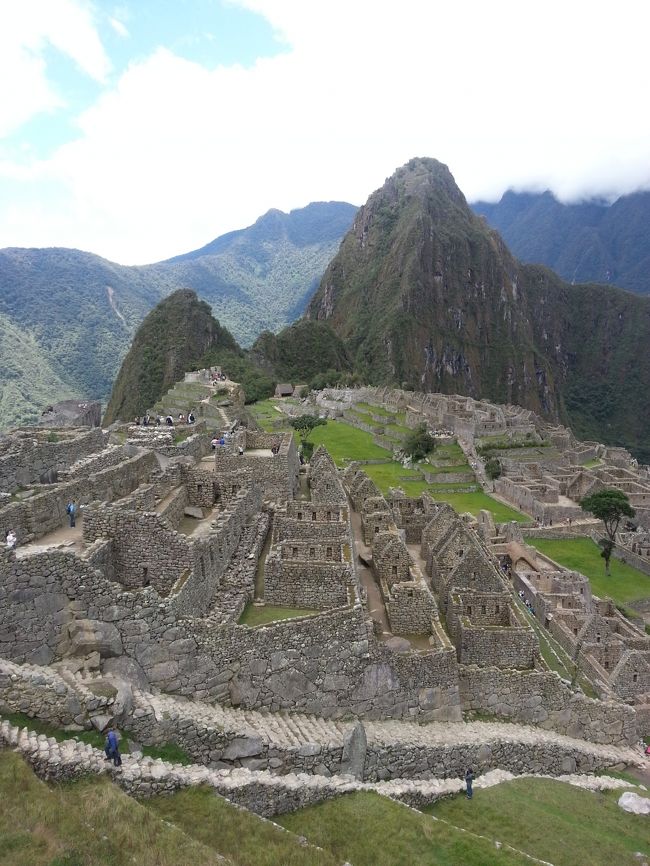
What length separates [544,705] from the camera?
16.4m

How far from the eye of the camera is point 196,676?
37.0 feet

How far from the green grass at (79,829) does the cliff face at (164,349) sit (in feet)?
325

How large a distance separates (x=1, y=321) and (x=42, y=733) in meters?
→ 113

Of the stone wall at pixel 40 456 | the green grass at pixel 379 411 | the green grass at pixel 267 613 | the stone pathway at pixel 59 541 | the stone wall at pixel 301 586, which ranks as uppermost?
the stone wall at pixel 40 456

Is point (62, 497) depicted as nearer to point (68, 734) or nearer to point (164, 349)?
point (68, 734)

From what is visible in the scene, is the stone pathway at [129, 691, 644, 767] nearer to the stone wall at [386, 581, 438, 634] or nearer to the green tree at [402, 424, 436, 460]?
the stone wall at [386, 581, 438, 634]

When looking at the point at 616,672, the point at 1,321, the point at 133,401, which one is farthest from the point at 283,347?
the point at 616,672

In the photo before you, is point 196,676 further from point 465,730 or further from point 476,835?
point 465,730

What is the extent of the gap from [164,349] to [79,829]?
127682 millimetres

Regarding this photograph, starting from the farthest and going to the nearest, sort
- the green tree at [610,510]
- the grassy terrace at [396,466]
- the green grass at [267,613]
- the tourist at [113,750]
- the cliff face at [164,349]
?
the cliff face at [164,349] < the grassy terrace at [396,466] < the green tree at [610,510] < the green grass at [267,613] < the tourist at [113,750]

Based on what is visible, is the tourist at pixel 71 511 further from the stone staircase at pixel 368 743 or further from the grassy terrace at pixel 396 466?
the grassy terrace at pixel 396 466

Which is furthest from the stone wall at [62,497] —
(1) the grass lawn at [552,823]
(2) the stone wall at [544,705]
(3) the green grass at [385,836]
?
(2) the stone wall at [544,705]

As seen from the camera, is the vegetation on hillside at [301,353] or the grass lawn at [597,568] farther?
the vegetation on hillside at [301,353]

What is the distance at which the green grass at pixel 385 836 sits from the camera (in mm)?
9209
